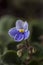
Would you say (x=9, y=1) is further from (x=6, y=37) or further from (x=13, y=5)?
(x=6, y=37)

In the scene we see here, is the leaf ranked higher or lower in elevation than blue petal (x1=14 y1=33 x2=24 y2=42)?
lower

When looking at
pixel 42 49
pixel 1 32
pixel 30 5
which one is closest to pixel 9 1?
pixel 30 5

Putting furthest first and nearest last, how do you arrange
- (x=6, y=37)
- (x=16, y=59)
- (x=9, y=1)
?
1. (x=9, y=1)
2. (x=6, y=37)
3. (x=16, y=59)

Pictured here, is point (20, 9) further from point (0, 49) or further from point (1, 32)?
point (0, 49)

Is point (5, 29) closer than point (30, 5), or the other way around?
point (5, 29)

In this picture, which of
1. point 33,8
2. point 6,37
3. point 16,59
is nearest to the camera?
point 16,59

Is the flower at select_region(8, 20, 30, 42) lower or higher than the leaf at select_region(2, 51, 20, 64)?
higher

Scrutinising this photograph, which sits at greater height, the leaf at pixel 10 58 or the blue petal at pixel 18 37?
the blue petal at pixel 18 37

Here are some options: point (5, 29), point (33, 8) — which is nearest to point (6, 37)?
point (5, 29)

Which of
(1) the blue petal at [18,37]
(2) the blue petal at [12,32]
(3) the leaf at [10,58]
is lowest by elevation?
(3) the leaf at [10,58]

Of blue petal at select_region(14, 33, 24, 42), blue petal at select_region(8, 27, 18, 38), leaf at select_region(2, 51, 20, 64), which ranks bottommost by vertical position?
leaf at select_region(2, 51, 20, 64)
